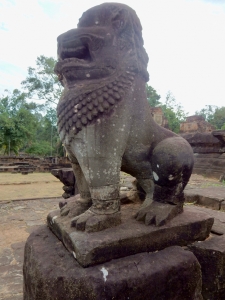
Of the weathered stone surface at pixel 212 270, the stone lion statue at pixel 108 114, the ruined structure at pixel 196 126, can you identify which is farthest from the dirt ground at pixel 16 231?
the ruined structure at pixel 196 126

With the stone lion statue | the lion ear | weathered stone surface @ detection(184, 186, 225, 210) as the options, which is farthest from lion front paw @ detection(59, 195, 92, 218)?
weathered stone surface @ detection(184, 186, 225, 210)

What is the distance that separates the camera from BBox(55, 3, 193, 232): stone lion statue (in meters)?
1.22

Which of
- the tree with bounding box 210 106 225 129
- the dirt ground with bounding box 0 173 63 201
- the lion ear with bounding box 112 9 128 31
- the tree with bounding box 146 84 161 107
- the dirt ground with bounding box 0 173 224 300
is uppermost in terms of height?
the tree with bounding box 146 84 161 107

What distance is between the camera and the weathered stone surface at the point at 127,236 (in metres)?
1.08

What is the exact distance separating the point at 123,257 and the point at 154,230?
20 cm

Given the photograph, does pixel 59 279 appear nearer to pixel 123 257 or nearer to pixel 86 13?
pixel 123 257

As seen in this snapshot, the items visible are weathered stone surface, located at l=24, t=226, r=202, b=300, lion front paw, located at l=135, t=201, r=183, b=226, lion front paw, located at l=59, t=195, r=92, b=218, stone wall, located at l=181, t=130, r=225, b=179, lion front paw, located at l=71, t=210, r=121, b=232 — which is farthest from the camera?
stone wall, located at l=181, t=130, r=225, b=179

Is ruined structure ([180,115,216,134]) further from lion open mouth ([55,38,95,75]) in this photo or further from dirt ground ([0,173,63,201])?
lion open mouth ([55,38,95,75])

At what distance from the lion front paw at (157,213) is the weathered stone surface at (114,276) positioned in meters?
0.15

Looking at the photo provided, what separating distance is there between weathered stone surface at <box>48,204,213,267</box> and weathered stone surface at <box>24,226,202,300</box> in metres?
0.04

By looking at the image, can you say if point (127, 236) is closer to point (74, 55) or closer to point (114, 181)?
point (114, 181)

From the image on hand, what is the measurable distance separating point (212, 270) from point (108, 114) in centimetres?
101

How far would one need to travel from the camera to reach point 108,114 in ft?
4.02

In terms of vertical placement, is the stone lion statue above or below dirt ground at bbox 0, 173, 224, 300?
above
